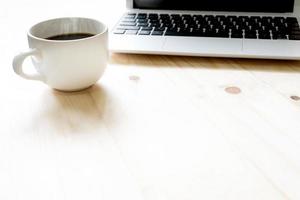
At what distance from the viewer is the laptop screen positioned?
747 millimetres

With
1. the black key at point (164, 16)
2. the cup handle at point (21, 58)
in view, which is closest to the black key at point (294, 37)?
the black key at point (164, 16)

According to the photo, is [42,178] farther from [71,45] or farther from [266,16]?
[266,16]

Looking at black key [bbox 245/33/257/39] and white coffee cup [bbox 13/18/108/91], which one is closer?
white coffee cup [bbox 13/18/108/91]

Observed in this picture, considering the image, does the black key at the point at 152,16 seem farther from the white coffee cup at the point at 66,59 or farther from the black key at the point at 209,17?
the white coffee cup at the point at 66,59

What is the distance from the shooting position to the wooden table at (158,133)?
37 centimetres

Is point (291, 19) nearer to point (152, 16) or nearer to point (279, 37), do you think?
point (279, 37)

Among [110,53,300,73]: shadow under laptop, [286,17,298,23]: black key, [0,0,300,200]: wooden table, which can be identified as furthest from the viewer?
[286,17,298,23]: black key

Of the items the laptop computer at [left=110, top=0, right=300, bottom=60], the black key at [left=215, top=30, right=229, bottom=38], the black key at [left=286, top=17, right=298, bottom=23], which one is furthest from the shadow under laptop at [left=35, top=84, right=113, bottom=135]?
the black key at [left=286, top=17, right=298, bottom=23]

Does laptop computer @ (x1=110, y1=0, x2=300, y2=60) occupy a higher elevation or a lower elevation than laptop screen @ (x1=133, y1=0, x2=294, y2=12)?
lower

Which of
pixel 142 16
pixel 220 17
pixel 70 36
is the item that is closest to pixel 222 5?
pixel 220 17

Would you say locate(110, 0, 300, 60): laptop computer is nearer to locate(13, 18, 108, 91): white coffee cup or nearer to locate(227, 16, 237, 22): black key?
locate(227, 16, 237, 22): black key

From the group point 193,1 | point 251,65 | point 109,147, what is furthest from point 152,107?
point 193,1

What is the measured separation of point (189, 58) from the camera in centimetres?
62

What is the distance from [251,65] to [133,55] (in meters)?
0.19
